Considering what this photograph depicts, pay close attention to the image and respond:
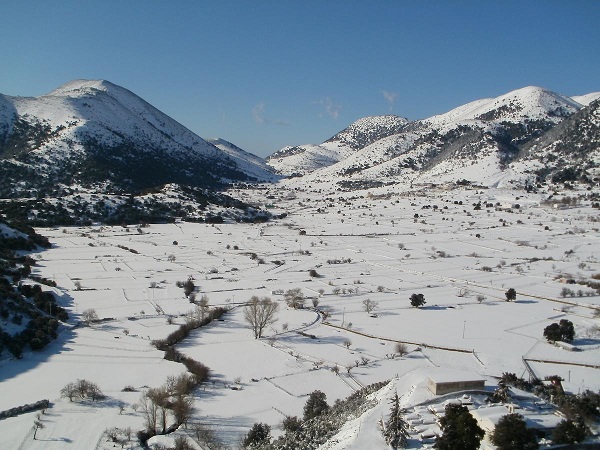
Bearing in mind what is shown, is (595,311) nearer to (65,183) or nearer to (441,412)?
(441,412)

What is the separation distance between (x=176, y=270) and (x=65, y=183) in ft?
208

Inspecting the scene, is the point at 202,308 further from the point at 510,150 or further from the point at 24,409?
the point at 510,150

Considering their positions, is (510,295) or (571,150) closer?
(510,295)

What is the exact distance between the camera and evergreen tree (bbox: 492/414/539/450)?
50.7 ft

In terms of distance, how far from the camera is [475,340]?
3117 cm

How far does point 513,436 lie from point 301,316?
22.1m

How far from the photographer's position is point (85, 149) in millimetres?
116875

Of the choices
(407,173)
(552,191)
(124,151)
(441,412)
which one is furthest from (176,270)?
(407,173)

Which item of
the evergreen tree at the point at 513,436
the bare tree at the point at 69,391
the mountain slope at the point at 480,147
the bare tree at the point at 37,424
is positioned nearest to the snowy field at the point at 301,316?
the bare tree at the point at 37,424

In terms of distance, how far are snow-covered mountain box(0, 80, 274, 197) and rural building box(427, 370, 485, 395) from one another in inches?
3703

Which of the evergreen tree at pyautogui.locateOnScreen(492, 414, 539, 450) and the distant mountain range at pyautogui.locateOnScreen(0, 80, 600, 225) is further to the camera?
the distant mountain range at pyautogui.locateOnScreen(0, 80, 600, 225)

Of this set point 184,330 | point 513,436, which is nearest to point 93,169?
point 184,330

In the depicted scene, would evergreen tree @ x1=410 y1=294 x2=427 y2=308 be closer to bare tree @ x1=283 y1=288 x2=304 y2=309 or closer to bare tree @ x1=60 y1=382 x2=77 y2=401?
bare tree @ x1=283 y1=288 x2=304 y2=309

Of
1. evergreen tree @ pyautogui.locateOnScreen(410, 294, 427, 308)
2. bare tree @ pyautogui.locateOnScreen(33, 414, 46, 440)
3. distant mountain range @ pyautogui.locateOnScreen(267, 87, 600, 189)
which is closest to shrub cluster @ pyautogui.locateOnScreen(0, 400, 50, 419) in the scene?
bare tree @ pyautogui.locateOnScreen(33, 414, 46, 440)
